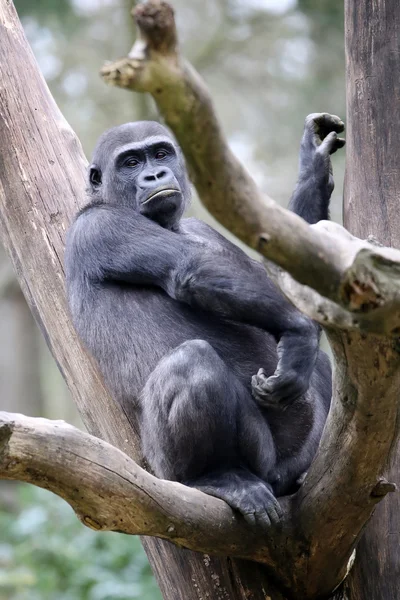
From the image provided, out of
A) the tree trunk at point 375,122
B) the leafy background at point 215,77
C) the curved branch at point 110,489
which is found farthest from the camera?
the leafy background at point 215,77

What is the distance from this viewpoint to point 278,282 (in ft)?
7.47

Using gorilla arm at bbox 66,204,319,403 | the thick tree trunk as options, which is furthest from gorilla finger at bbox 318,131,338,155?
the thick tree trunk

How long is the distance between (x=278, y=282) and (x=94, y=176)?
2062 millimetres

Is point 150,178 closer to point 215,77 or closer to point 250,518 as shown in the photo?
point 250,518

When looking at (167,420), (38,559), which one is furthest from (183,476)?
(38,559)

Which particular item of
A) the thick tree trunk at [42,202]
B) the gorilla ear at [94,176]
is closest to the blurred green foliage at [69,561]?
the thick tree trunk at [42,202]

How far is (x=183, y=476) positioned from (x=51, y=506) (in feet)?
14.4

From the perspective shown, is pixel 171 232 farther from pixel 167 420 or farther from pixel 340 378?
pixel 340 378

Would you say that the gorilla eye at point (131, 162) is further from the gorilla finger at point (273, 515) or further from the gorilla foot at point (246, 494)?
the gorilla finger at point (273, 515)

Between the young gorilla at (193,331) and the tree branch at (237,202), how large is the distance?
3.67ft

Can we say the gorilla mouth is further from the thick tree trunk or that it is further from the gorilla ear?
the thick tree trunk

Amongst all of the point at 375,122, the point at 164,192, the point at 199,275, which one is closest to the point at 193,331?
the point at 199,275

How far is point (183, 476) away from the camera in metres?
3.17

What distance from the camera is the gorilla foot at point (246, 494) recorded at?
290 centimetres
